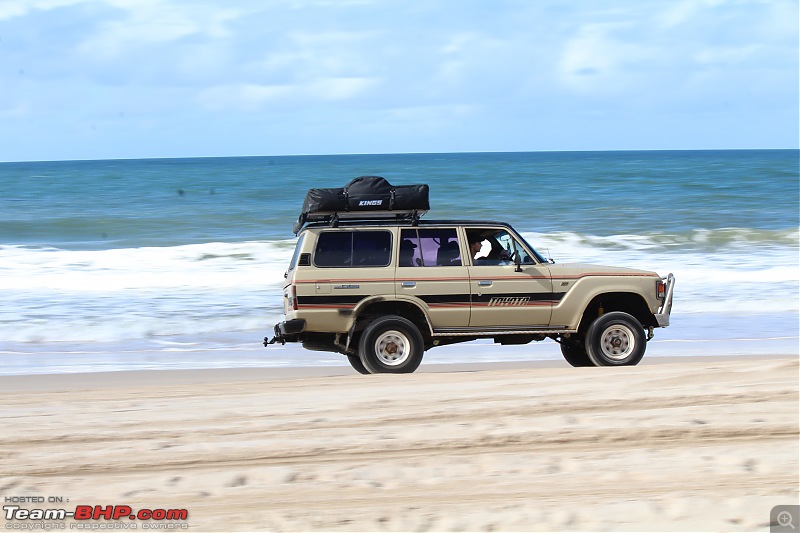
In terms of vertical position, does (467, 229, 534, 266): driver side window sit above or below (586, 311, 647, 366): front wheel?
above

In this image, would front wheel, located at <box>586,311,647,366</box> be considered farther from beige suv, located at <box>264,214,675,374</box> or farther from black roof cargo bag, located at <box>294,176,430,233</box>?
black roof cargo bag, located at <box>294,176,430,233</box>

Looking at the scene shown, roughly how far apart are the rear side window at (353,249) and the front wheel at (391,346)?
617 millimetres

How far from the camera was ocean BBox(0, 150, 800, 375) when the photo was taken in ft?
44.8

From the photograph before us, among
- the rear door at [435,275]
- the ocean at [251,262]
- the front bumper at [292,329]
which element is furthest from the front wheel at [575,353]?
the front bumper at [292,329]

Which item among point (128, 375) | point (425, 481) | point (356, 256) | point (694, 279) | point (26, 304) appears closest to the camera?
point (425, 481)

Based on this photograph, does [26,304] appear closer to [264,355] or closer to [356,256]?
[264,355]

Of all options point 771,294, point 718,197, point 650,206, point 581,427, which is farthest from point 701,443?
point 718,197

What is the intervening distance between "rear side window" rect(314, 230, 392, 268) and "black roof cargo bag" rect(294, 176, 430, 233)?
0.72ft

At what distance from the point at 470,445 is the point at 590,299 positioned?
434 centimetres

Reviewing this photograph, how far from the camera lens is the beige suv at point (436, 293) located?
10.7 m

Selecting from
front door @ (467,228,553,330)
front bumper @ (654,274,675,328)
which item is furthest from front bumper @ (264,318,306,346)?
front bumper @ (654,274,675,328)

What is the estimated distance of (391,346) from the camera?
35.4 feet

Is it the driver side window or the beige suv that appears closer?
the beige suv

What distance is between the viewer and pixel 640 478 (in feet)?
20.6
